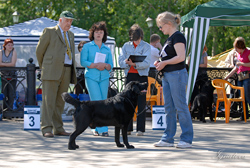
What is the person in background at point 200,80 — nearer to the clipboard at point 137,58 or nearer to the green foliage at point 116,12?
the clipboard at point 137,58

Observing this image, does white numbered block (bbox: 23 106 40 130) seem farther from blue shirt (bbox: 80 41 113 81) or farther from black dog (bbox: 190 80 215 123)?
black dog (bbox: 190 80 215 123)

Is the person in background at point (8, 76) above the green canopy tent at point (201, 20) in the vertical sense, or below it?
below

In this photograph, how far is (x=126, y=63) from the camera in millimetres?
7191

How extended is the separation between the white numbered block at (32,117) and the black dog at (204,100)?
3701mm

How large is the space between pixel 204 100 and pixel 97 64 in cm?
347

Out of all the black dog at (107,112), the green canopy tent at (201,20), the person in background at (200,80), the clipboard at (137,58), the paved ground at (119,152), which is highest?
the green canopy tent at (201,20)

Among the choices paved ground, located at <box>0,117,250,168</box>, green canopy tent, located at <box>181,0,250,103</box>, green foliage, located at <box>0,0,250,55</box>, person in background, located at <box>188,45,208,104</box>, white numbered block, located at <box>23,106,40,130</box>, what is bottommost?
paved ground, located at <box>0,117,250,168</box>

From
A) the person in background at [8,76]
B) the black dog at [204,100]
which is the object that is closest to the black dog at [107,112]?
the black dog at [204,100]

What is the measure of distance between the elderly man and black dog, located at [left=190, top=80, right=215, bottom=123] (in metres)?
3.56

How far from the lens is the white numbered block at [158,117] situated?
7.92m

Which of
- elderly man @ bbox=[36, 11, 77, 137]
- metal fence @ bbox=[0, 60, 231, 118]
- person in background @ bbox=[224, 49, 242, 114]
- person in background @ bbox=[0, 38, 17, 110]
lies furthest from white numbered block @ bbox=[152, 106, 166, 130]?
person in background @ bbox=[0, 38, 17, 110]

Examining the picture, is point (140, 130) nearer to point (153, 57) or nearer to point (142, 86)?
point (142, 86)

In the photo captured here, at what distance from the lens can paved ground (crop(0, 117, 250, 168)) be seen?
4758mm

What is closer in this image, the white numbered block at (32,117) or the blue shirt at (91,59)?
the blue shirt at (91,59)
